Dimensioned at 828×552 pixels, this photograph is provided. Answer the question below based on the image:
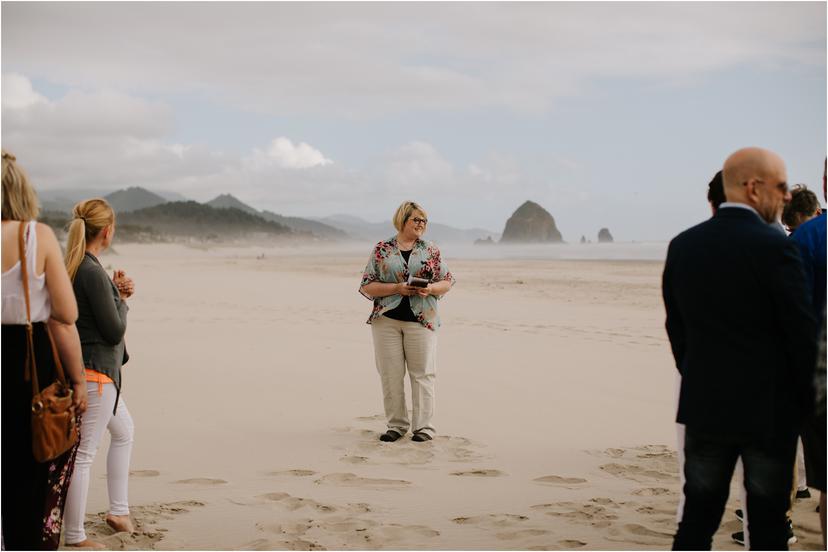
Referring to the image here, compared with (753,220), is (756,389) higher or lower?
lower

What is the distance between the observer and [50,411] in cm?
320

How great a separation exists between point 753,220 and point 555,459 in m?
3.21

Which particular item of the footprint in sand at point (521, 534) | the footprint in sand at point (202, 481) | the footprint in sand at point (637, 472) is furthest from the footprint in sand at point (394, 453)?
the footprint in sand at point (521, 534)

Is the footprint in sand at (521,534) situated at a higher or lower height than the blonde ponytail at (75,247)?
lower

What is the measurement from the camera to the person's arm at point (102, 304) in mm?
3828

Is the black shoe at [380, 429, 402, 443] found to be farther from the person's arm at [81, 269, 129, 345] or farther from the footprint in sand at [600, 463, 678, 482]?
the person's arm at [81, 269, 129, 345]

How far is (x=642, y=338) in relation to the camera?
39.2 ft

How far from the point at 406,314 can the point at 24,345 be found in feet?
11.3

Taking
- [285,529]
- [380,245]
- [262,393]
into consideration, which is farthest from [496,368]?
[285,529]

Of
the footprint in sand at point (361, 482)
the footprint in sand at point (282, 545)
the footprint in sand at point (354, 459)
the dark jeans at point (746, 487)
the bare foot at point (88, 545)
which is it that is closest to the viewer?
the dark jeans at point (746, 487)

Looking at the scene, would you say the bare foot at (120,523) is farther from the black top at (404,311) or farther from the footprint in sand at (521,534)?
the black top at (404,311)

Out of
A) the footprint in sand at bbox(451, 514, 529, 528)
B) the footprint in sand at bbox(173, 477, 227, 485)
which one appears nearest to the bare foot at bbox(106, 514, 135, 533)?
the footprint in sand at bbox(173, 477, 227, 485)

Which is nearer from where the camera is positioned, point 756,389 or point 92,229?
point 756,389

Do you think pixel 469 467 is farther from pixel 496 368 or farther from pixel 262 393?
pixel 496 368
